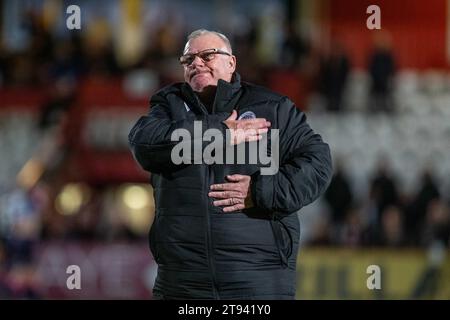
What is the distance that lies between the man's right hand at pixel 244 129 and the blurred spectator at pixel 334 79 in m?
13.1

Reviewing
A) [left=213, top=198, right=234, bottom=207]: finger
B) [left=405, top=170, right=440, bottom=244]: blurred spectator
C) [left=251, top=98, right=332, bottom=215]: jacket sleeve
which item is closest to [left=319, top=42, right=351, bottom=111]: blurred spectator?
[left=405, top=170, right=440, bottom=244]: blurred spectator

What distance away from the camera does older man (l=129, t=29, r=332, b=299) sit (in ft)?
16.9

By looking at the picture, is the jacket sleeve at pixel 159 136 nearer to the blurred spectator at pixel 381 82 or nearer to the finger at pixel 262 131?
the finger at pixel 262 131

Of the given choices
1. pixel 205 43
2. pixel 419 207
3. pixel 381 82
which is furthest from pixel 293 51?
pixel 205 43

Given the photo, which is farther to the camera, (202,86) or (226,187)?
(202,86)

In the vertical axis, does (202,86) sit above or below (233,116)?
above

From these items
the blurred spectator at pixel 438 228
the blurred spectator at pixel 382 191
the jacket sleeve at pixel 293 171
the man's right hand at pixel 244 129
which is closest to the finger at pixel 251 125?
the man's right hand at pixel 244 129

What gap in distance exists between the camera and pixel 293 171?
16.9 feet

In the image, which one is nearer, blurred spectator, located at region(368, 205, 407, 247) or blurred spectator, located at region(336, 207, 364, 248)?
blurred spectator, located at region(368, 205, 407, 247)

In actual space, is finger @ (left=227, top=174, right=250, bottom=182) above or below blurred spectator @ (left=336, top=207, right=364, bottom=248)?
above

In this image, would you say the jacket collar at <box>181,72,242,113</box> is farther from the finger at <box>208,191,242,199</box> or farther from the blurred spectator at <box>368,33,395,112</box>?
the blurred spectator at <box>368,33,395,112</box>

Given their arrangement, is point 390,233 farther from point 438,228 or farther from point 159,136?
point 159,136

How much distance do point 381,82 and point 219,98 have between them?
1338 cm

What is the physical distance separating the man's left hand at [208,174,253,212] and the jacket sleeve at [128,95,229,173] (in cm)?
21
